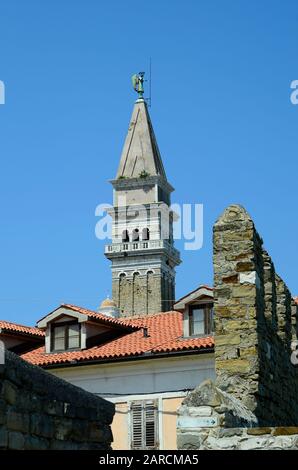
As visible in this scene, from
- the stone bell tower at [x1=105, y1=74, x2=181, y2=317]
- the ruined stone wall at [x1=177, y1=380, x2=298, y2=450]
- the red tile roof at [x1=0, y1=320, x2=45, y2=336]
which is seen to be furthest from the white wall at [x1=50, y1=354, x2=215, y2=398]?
the stone bell tower at [x1=105, y1=74, x2=181, y2=317]

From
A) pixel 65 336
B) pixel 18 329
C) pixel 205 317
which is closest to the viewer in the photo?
pixel 205 317

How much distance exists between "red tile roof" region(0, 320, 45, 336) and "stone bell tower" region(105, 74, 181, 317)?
262 ft

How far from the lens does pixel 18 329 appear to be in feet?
105

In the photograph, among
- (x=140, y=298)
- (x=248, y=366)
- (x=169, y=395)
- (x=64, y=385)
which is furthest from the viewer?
(x=140, y=298)

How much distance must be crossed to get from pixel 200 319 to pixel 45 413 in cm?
2137

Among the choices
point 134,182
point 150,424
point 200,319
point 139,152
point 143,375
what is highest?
point 139,152

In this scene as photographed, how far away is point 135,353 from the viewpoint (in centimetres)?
2856

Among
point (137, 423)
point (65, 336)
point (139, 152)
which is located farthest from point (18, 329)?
point (139, 152)

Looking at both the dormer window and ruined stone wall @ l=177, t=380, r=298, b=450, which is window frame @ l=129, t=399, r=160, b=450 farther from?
ruined stone wall @ l=177, t=380, r=298, b=450

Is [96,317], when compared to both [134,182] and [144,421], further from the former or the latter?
[134,182]

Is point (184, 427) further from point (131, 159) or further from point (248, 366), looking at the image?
point (131, 159)

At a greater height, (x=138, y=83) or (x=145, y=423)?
(x=138, y=83)
